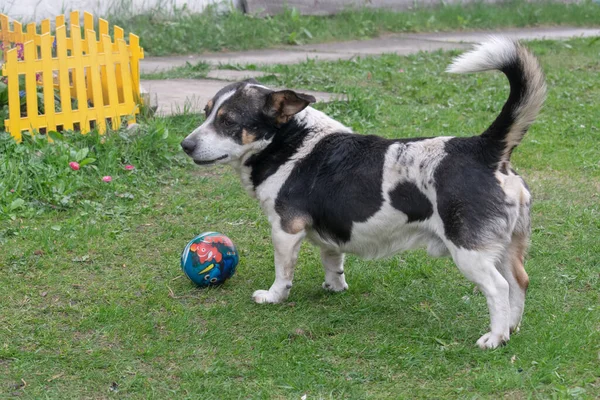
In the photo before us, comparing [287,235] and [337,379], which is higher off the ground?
[287,235]

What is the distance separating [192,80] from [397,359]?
6502mm

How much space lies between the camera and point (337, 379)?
13.2ft

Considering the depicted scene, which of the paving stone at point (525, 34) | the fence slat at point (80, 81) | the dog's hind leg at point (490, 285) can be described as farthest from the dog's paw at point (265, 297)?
the paving stone at point (525, 34)

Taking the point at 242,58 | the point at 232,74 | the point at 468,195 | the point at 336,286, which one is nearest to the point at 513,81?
the point at 468,195

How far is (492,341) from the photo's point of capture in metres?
4.29

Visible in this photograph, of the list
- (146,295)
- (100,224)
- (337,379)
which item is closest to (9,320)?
(146,295)

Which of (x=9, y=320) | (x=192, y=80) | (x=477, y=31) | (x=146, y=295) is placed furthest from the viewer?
(x=477, y=31)

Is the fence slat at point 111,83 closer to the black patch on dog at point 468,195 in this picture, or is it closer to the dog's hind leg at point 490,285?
the black patch on dog at point 468,195

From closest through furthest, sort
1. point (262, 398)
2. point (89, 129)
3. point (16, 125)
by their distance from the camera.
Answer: point (262, 398)
point (16, 125)
point (89, 129)

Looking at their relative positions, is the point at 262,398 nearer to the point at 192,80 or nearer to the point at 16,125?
the point at 16,125

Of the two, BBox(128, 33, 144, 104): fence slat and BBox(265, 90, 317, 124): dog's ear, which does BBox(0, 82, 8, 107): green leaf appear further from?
BBox(265, 90, 317, 124): dog's ear

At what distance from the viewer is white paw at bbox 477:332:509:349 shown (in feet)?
14.1

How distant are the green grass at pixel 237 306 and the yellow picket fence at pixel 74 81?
280 mm

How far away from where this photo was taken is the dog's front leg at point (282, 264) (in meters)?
4.78
